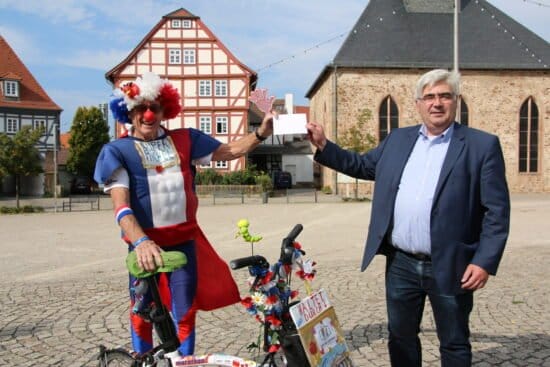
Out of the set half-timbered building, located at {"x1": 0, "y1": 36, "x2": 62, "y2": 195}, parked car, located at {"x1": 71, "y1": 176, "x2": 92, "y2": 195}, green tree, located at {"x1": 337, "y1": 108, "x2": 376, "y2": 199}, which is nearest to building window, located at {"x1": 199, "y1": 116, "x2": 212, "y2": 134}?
green tree, located at {"x1": 337, "y1": 108, "x2": 376, "y2": 199}

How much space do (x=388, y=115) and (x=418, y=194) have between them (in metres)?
32.0

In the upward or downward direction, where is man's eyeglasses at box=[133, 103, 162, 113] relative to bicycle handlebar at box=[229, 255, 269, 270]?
upward

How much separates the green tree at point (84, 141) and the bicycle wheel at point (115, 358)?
39.6 m

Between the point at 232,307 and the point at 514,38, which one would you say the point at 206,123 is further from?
the point at 232,307

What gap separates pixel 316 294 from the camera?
2.62 metres

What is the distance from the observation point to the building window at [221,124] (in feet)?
120

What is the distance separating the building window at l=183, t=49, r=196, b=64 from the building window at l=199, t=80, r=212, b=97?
62.9 inches

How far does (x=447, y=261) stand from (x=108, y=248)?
30.9ft

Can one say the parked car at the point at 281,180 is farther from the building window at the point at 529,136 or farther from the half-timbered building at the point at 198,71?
the building window at the point at 529,136

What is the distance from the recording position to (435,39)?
3462 cm

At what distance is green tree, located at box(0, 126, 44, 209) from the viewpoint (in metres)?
22.4

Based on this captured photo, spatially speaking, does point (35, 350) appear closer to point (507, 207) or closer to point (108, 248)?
point (507, 207)

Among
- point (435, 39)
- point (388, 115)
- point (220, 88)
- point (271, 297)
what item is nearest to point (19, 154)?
point (220, 88)

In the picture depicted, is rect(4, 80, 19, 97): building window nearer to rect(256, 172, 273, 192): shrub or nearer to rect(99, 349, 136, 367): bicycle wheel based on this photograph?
rect(256, 172, 273, 192): shrub
